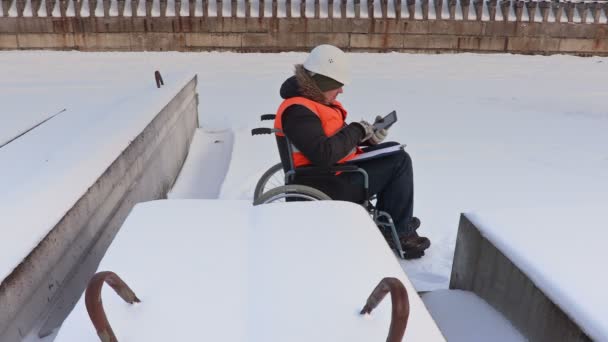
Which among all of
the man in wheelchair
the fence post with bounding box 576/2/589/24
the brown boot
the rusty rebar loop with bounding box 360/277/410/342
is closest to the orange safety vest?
the man in wheelchair

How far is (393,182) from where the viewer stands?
2539 millimetres

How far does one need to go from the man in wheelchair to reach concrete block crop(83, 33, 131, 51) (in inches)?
342

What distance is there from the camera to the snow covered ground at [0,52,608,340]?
8.47 feet

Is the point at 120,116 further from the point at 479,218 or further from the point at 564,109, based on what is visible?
the point at 564,109

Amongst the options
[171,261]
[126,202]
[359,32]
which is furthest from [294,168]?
[359,32]

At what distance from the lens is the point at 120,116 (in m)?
3.05

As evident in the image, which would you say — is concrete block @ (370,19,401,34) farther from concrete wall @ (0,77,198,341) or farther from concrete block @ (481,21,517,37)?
concrete wall @ (0,77,198,341)

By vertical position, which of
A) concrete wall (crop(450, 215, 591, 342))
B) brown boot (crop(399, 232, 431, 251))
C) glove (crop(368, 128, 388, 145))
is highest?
glove (crop(368, 128, 388, 145))

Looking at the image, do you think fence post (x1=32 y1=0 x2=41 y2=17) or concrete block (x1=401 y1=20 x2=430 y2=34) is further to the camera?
concrete block (x1=401 y1=20 x2=430 y2=34)

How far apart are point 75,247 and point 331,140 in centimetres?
117

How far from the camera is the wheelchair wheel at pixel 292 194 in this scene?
220 centimetres

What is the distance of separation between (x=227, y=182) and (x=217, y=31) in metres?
7.06

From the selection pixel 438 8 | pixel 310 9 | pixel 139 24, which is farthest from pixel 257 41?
pixel 438 8

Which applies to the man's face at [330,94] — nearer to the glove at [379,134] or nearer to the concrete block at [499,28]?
the glove at [379,134]
